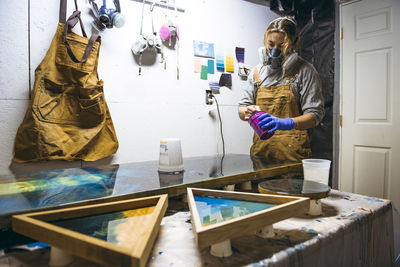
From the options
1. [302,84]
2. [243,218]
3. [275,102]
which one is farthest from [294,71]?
[243,218]

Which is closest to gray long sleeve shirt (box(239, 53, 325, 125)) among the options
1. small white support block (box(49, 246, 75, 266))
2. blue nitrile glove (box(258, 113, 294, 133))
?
blue nitrile glove (box(258, 113, 294, 133))

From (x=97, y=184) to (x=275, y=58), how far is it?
1.45 m

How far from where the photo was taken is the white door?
8.14 ft

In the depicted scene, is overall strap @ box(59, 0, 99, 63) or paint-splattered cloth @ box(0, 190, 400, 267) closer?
paint-splattered cloth @ box(0, 190, 400, 267)

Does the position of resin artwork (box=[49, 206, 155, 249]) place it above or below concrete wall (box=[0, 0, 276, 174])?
below

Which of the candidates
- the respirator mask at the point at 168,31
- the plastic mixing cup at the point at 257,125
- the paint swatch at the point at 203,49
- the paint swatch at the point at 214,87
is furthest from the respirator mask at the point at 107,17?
the plastic mixing cup at the point at 257,125

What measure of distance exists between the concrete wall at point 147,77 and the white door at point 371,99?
3.20 feet

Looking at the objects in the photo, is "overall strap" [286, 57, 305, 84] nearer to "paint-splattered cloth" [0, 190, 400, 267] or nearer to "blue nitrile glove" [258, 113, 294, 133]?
"blue nitrile glove" [258, 113, 294, 133]

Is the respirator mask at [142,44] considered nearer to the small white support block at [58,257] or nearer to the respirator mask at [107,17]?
the respirator mask at [107,17]

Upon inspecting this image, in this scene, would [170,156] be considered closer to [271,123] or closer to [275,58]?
[271,123]

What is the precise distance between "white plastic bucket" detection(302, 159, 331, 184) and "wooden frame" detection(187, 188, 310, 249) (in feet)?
1.29

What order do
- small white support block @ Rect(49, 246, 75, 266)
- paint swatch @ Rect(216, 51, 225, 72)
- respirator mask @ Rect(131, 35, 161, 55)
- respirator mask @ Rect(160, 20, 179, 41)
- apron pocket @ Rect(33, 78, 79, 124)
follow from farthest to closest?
1. paint swatch @ Rect(216, 51, 225, 72)
2. respirator mask @ Rect(160, 20, 179, 41)
3. respirator mask @ Rect(131, 35, 161, 55)
4. apron pocket @ Rect(33, 78, 79, 124)
5. small white support block @ Rect(49, 246, 75, 266)

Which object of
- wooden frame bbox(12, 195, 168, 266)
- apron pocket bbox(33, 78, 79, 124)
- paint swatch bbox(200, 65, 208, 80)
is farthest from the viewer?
paint swatch bbox(200, 65, 208, 80)

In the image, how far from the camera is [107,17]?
1927mm
